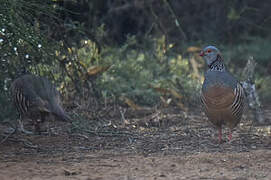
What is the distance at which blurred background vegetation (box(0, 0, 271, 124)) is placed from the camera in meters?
4.75

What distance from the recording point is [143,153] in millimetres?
4445

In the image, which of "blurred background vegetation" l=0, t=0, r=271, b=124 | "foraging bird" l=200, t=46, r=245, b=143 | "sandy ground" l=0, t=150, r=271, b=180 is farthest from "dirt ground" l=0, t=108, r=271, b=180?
"blurred background vegetation" l=0, t=0, r=271, b=124

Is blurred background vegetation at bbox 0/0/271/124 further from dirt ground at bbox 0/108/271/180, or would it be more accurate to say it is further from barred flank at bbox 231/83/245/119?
barred flank at bbox 231/83/245/119

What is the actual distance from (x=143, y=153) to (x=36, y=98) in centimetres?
117

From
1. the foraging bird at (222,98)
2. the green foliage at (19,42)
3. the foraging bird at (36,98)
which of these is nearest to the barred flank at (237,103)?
the foraging bird at (222,98)

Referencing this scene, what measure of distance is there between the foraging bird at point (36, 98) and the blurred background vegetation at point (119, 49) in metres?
0.13

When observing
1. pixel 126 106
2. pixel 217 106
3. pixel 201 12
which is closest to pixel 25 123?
pixel 126 106

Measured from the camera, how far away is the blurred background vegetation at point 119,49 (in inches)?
187

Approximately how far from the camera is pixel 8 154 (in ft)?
14.4

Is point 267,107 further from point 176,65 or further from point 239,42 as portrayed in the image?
point 239,42

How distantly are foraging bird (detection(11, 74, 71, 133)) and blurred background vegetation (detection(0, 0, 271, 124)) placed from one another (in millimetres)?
127

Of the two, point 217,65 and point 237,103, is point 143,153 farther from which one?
point 217,65

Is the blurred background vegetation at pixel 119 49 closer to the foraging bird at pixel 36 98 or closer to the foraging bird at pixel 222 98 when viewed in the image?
the foraging bird at pixel 36 98

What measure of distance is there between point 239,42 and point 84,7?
154 inches
